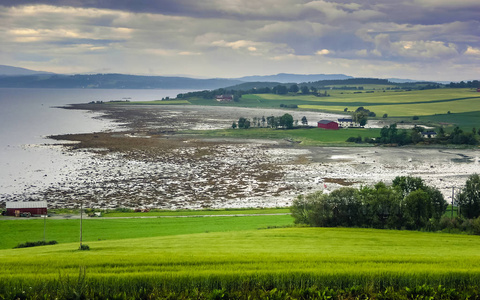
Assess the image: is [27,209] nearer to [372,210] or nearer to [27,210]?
[27,210]

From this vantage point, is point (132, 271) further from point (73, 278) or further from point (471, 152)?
point (471, 152)

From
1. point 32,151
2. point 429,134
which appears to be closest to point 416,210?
point 32,151

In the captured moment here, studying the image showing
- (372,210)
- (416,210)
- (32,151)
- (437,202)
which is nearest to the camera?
(416,210)

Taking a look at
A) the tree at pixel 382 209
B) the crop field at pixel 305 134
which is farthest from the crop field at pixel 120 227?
the crop field at pixel 305 134

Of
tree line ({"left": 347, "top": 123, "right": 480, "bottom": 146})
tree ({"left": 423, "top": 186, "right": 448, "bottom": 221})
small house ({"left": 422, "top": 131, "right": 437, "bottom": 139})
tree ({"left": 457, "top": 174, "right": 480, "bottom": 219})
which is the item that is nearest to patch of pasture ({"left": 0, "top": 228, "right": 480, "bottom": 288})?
tree ({"left": 423, "top": 186, "right": 448, "bottom": 221})

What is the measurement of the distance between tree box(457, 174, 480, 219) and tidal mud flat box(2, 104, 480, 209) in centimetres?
1275

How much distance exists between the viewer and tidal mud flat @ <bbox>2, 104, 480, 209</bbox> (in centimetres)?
6041

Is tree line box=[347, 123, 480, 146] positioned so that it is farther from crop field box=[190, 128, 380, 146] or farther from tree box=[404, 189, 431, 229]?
tree box=[404, 189, 431, 229]

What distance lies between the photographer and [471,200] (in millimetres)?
46281

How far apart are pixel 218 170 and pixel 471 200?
41720 mm

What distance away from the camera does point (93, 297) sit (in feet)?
58.0

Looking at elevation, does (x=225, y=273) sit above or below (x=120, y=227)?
above

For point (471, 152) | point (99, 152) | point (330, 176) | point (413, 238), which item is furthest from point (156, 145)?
point (413, 238)

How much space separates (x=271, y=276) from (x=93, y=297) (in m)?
6.91
